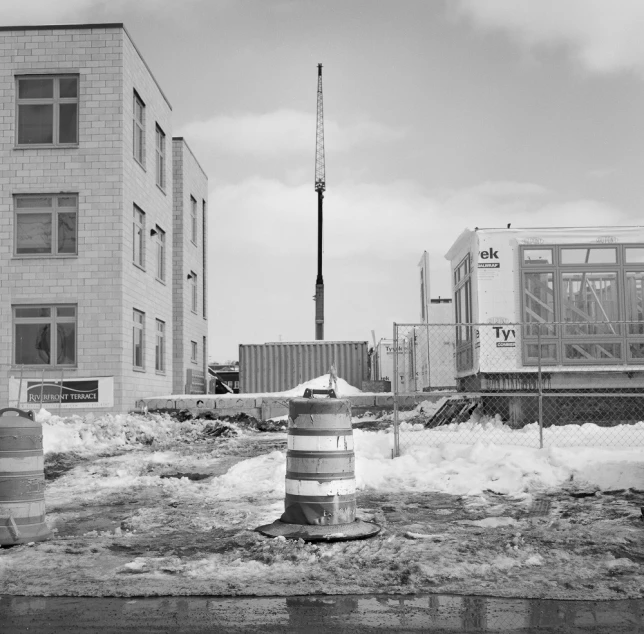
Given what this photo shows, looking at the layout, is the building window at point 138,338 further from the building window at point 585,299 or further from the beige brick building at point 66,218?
the building window at point 585,299

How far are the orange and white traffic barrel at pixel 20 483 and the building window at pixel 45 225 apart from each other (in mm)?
15762

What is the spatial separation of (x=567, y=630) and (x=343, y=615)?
4.10 ft

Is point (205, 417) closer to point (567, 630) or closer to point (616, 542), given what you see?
point (616, 542)


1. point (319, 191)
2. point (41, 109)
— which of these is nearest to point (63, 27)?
point (41, 109)

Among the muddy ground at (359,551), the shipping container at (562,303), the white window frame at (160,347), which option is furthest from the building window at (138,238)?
the muddy ground at (359,551)

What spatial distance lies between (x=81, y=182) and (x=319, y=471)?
55.8 ft

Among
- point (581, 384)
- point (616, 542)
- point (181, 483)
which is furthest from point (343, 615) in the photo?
point (581, 384)

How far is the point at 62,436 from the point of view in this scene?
16.3 metres

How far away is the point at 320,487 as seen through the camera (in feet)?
23.1

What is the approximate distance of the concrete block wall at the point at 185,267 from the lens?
29672mm

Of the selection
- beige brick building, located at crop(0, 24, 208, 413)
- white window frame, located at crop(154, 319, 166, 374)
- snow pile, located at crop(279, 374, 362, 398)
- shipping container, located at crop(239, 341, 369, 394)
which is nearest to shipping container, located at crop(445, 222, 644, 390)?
beige brick building, located at crop(0, 24, 208, 413)

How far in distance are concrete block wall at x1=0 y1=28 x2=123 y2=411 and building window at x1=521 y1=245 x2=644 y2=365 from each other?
11312 millimetres

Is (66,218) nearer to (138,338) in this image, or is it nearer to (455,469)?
(138,338)

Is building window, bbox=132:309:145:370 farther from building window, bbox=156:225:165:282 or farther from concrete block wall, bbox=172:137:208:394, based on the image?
concrete block wall, bbox=172:137:208:394
